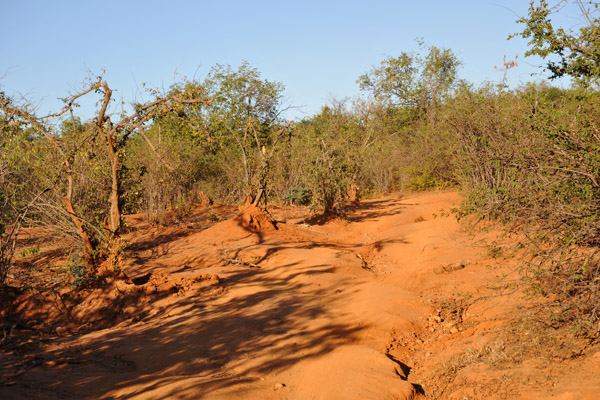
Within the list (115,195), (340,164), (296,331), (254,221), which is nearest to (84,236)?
(115,195)

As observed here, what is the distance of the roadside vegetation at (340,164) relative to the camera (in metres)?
4.23

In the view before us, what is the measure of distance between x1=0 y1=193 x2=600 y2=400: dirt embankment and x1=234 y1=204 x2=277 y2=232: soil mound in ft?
4.87

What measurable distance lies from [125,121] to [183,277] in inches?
113

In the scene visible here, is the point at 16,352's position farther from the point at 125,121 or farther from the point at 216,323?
the point at 125,121

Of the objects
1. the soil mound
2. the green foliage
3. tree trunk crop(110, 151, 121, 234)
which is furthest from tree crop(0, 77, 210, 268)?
the green foliage

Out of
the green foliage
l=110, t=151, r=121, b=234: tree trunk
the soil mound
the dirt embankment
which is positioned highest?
l=110, t=151, r=121, b=234: tree trunk

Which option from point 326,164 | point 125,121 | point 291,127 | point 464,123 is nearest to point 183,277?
point 125,121

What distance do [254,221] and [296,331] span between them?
613cm

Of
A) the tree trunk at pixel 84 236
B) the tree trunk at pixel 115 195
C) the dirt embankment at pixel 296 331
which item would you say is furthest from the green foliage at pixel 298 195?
the tree trunk at pixel 84 236

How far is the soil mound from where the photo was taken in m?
11.5

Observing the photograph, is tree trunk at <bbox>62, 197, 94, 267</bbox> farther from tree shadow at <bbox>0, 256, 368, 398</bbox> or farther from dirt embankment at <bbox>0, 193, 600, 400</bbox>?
tree shadow at <bbox>0, 256, 368, 398</bbox>

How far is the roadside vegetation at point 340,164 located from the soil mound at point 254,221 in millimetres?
840

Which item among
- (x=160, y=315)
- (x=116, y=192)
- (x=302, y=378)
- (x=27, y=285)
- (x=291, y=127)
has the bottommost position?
(x=302, y=378)

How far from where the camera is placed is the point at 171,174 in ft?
47.1
